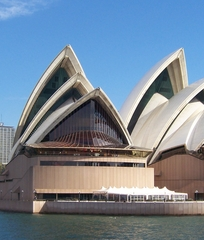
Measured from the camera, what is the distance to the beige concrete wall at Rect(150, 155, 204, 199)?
57.9 meters

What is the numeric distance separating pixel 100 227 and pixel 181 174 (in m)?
23.4

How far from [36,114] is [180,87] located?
20964mm

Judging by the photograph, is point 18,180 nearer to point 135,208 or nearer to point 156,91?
point 135,208

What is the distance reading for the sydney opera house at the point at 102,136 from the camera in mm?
53312

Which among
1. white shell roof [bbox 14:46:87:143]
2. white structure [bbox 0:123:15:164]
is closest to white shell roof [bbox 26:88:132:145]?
white shell roof [bbox 14:46:87:143]

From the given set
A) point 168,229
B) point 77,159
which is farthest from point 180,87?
point 168,229

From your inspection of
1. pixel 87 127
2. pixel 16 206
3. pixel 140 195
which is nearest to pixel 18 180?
pixel 16 206

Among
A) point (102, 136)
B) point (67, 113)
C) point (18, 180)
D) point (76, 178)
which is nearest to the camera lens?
point (76, 178)

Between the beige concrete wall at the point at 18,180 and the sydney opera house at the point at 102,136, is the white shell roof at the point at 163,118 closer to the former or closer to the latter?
the sydney opera house at the point at 102,136

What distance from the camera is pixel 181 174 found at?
5906cm

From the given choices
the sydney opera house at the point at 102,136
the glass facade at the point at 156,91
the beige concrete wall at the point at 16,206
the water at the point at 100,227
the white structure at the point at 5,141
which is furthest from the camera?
the white structure at the point at 5,141

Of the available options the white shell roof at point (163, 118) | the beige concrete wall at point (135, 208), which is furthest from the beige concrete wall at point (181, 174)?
the beige concrete wall at point (135, 208)

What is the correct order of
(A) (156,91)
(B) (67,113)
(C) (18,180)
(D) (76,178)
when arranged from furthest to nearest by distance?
(A) (156,91), (C) (18,180), (B) (67,113), (D) (76,178)

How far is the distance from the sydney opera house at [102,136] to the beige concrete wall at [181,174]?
109mm
